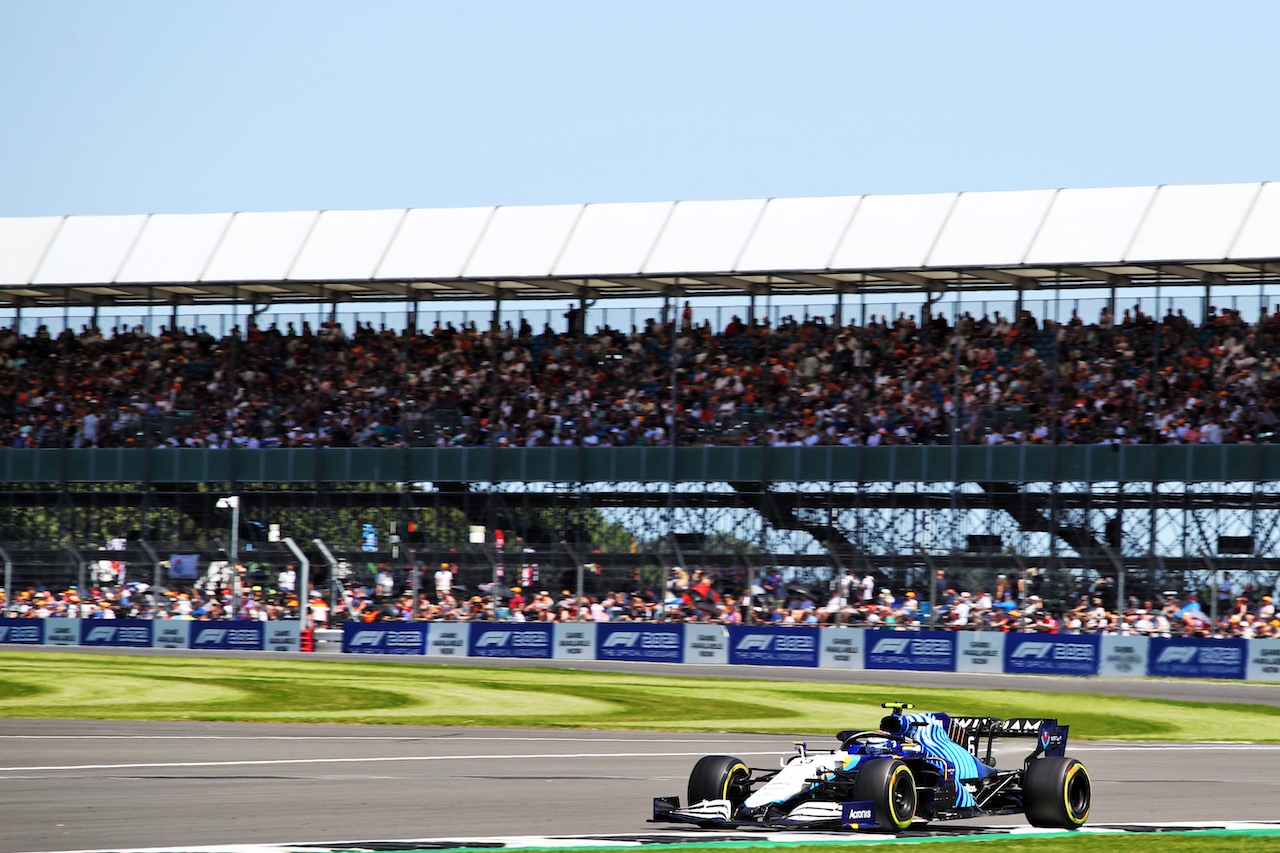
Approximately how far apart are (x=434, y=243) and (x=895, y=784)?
35579 millimetres

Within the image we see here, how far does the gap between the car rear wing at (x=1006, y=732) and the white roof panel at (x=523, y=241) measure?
32.3 metres

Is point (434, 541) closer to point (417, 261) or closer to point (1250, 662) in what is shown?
point (417, 261)

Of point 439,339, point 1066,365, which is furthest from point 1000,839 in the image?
point 439,339

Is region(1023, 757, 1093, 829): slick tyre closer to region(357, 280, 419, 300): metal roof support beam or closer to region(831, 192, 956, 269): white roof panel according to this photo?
region(831, 192, 956, 269): white roof panel

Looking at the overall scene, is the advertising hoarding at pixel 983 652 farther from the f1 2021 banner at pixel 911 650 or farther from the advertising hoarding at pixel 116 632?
the advertising hoarding at pixel 116 632

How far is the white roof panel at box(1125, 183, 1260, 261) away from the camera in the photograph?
39188 millimetres

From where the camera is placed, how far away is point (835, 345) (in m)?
43.4

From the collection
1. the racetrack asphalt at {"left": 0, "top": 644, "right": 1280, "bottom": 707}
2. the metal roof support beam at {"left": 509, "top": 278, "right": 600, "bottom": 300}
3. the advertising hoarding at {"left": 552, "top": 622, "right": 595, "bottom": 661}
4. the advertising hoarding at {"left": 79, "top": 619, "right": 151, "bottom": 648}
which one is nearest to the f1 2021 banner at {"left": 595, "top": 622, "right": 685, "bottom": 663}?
the advertising hoarding at {"left": 552, "top": 622, "right": 595, "bottom": 661}

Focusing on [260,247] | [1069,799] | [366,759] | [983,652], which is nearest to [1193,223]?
[983,652]

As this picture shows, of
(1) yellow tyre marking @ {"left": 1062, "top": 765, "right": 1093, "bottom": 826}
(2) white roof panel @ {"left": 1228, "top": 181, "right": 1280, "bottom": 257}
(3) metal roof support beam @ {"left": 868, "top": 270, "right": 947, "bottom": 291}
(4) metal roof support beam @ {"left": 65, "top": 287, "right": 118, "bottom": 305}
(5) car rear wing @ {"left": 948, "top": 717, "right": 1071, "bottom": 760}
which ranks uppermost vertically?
(2) white roof panel @ {"left": 1228, "top": 181, "right": 1280, "bottom": 257}

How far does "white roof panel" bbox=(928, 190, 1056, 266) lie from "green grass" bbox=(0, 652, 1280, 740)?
1393 cm

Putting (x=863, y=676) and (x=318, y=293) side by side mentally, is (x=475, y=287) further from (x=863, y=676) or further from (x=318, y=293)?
(x=863, y=676)

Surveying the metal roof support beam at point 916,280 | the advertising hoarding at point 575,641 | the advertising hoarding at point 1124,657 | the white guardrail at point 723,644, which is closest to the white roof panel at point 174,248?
the white guardrail at point 723,644

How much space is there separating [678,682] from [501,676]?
11.0ft
